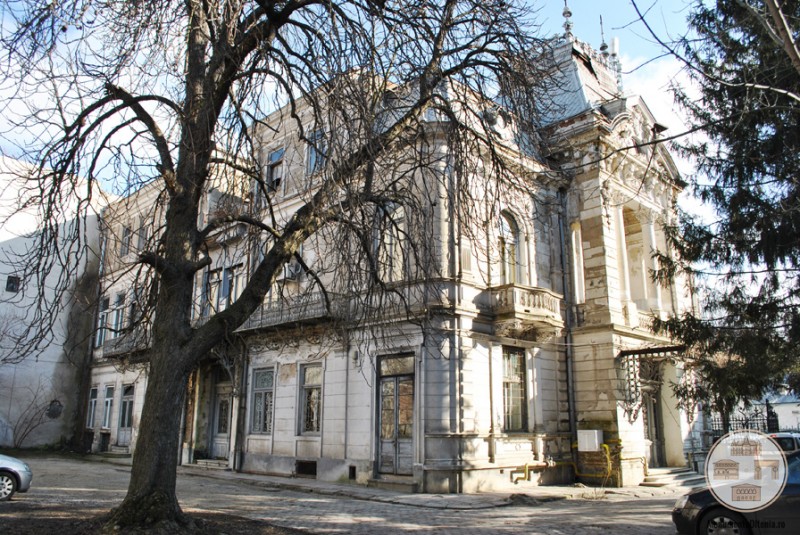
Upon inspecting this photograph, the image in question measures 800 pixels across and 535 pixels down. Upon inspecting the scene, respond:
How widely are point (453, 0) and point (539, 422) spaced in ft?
42.8

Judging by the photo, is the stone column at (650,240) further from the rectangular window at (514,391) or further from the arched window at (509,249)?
the rectangular window at (514,391)

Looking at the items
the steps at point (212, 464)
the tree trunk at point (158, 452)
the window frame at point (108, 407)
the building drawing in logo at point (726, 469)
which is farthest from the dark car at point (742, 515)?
the window frame at point (108, 407)

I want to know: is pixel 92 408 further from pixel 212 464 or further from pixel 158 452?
pixel 158 452

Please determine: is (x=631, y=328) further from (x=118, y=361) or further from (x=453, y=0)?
(x=118, y=361)

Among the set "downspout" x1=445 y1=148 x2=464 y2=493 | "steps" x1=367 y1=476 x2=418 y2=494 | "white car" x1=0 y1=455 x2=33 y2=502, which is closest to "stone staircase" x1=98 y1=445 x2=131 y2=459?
"white car" x1=0 y1=455 x2=33 y2=502

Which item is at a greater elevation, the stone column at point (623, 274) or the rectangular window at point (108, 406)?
the stone column at point (623, 274)

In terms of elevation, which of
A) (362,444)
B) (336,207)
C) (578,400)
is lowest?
(362,444)

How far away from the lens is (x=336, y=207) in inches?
362

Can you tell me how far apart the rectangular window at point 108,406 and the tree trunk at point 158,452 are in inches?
977

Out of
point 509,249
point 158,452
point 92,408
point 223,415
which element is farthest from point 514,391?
point 92,408

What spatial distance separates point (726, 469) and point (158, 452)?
31.5 feet

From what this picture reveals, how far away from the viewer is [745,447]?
13039 mm

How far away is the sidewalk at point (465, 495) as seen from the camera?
556 inches

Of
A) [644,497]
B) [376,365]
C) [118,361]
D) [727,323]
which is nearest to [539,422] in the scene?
[644,497]
